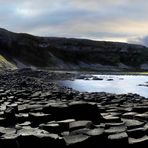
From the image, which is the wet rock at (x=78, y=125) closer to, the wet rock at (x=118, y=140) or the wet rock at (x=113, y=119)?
the wet rock at (x=113, y=119)

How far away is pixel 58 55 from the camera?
18700 centimetres

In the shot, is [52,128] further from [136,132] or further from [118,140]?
[136,132]

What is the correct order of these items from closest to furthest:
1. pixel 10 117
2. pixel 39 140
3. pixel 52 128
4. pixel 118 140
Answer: pixel 39 140 → pixel 118 140 → pixel 52 128 → pixel 10 117

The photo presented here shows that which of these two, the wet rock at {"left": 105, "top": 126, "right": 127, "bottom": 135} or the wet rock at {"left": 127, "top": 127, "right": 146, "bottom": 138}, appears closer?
the wet rock at {"left": 105, "top": 126, "right": 127, "bottom": 135}

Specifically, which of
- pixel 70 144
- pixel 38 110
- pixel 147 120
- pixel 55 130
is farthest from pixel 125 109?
pixel 70 144

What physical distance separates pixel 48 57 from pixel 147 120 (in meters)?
165

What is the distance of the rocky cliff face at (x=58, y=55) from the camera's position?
171 meters

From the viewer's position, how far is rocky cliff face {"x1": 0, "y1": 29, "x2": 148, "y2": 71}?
170875 mm

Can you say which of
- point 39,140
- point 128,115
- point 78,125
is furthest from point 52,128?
point 128,115

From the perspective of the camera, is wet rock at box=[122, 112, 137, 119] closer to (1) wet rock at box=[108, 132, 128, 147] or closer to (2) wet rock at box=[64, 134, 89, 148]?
(1) wet rock at box=[108, 132, 128, 147]

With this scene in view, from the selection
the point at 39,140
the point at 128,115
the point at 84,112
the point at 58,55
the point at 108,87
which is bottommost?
the point at 108,87

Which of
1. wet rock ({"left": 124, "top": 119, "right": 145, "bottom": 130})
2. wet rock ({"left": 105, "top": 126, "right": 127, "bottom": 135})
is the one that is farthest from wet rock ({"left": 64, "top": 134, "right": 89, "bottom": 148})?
wet rock ({"left": 124, "top": 119, "right": 145, "bottom": 130})

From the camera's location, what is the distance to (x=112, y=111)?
18266 mm

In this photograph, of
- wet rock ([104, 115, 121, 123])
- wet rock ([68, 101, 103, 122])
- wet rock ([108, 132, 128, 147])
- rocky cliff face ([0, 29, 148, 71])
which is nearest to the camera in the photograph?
wet rock ([108, 132, 128, 147])
